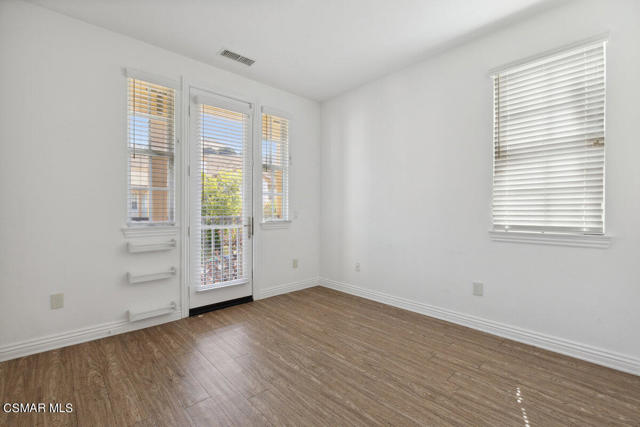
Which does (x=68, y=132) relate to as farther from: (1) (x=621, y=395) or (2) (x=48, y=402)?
(1) (x=621, y=395)

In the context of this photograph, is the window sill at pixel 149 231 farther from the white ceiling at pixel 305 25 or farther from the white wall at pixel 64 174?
the white ceiling at pixel 305 25

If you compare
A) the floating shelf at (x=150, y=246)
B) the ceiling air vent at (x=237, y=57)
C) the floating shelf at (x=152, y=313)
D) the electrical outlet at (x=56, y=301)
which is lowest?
the floating shelf at (x=152, y=313)

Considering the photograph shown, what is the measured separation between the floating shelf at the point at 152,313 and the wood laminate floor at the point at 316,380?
0.47ft

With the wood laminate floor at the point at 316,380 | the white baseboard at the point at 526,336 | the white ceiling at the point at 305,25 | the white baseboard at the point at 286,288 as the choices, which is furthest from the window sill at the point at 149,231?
the white baseboard at the point at 526,336

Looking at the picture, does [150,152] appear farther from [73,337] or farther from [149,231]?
[73,337]

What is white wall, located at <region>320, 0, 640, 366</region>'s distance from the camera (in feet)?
7.06

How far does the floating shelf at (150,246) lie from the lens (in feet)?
9.18

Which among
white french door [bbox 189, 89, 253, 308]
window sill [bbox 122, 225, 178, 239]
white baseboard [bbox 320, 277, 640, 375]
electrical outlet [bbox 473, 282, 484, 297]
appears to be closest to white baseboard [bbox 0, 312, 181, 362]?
white french door [bbox 189, 89, 253, 308]

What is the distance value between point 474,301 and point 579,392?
1.06 m

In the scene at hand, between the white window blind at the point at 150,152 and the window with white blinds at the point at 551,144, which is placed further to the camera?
the white window blind at the point at 150,152

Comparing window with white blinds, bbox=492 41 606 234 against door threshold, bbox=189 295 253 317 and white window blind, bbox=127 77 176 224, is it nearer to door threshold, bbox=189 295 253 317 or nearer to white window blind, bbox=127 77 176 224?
door threshold, bbox=189 295 253 317

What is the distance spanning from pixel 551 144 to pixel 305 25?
2351 mm

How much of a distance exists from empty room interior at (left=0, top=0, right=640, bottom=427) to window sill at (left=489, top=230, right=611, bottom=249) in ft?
0.05

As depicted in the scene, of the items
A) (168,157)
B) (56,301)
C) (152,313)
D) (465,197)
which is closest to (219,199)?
(168,157)
